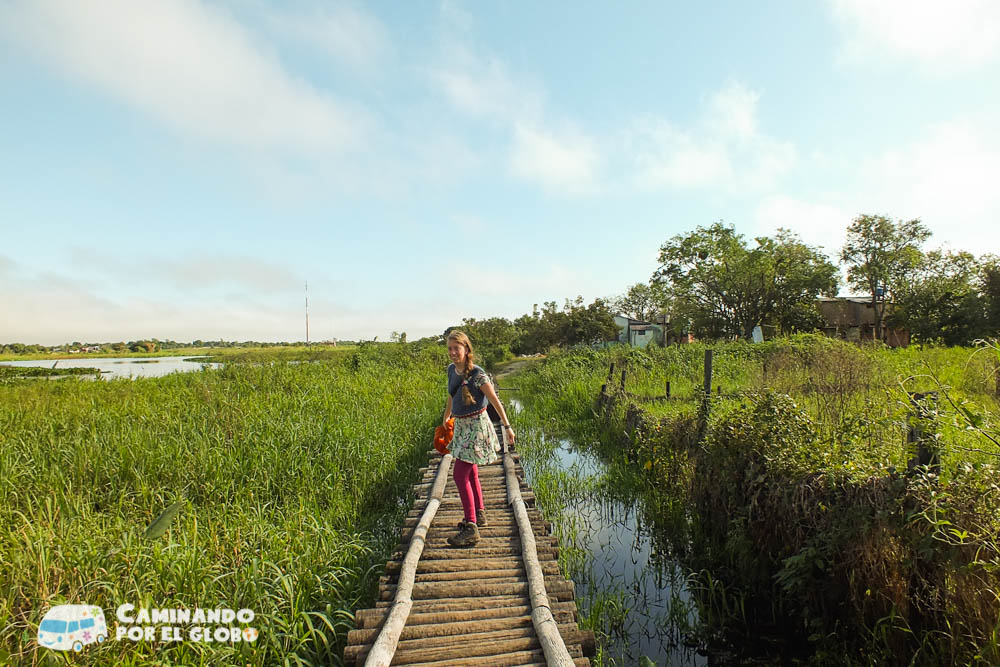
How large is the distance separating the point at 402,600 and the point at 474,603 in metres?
0.52

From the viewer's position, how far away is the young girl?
4.05 metres

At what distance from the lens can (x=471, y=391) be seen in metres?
4.12

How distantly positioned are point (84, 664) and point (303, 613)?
115 centimetres

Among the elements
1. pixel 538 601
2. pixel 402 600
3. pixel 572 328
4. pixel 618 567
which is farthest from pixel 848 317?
pixel 402 600

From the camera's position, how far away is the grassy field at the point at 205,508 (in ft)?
10.3

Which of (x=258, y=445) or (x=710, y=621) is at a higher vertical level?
(x=258, y=445)

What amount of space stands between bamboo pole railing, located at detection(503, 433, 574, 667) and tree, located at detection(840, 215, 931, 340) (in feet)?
122

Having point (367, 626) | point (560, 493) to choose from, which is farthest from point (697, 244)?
point (367, 626)

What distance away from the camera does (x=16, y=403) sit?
30.3 feet

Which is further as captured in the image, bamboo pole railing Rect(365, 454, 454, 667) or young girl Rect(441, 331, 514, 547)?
young girl Rect(441, 331, 514, 547)

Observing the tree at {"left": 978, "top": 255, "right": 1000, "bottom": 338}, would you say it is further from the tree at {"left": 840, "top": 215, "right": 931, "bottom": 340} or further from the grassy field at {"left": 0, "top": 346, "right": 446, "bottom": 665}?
the grassy field at {"left": 0, "top": 346, "right": 446, "bottom": 665}

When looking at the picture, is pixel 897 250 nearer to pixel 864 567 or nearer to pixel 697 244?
pixel 697 244

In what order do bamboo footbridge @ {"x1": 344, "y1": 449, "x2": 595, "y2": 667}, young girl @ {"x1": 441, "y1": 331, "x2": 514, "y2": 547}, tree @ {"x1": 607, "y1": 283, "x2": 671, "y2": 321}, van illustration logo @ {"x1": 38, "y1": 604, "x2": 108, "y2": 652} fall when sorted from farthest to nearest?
tree @ {"x1": 607, "y1": 283, "x2": 671, "y2": 321}, young girl @ {"x1": 441, "y1": 331, "x2": 514, "y2": 547}, bamboo footbridge @ {"x1": 344, "y1": 449, "x2": 595, "y2": 667}, van illustration logo @ {"x1": 38, "y1": 604, "x2": 108, "y2": 652}

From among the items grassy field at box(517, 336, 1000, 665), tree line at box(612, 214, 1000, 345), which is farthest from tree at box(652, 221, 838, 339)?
grassy field at box(517, 336, 1000, 665)
